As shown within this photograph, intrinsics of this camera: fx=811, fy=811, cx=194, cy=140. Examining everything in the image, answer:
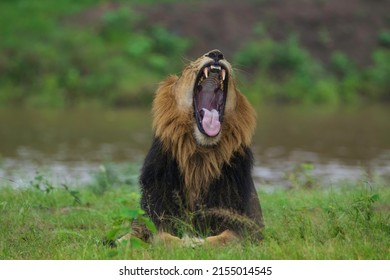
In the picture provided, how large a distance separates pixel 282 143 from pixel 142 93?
14.0 m

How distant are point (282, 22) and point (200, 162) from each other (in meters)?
40.6

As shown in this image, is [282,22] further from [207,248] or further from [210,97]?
[207,248]

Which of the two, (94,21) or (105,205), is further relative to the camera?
(94,21)

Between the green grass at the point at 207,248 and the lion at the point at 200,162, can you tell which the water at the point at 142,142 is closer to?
the green grass at the point at 207,248

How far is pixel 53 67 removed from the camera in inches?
1468

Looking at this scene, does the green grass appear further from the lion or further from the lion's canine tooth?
the lion's canine tooth

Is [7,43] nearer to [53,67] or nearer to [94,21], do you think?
[53,67]

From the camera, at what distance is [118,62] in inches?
1526

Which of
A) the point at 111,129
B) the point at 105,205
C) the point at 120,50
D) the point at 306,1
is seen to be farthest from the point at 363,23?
the point at 105,205

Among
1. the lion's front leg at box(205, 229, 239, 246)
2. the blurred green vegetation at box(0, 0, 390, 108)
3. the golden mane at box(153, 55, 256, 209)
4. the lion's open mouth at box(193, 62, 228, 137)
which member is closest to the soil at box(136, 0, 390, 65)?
the blurred green vegetation at box(0, 0, 390, 108)

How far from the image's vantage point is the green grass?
5750 mm

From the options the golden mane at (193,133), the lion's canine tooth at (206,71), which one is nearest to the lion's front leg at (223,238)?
the golden mane at (193,133)

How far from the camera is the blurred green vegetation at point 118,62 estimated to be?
36.2m

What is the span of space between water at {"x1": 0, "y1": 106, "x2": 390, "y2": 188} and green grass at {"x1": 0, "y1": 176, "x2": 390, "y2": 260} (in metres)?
4.48
